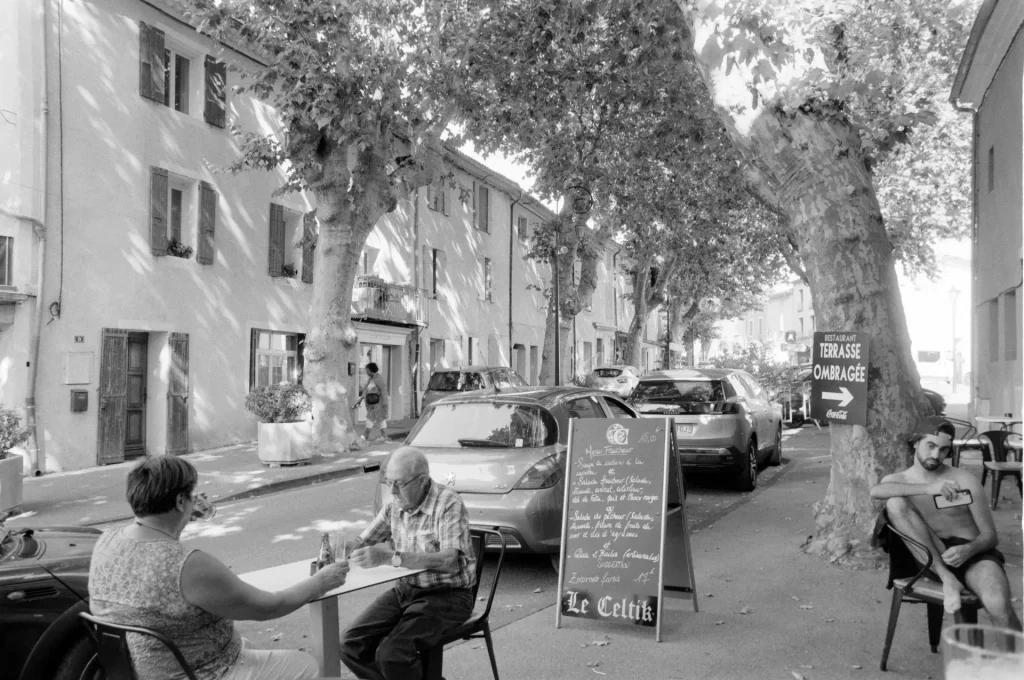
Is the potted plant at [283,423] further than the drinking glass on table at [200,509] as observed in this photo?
Yes

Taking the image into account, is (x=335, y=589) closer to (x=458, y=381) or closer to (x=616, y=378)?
(x=458, y=381)

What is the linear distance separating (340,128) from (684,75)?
640 cm

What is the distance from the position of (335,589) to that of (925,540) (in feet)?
10.5

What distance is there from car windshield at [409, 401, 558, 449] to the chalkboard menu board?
51.0 inches

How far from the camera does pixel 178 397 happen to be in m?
16.8

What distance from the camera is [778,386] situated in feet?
75.3

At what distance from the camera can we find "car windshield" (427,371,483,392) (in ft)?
67.4

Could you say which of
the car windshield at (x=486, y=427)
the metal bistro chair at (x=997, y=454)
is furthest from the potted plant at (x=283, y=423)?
the metal bistro chair at (x=997, y=454)

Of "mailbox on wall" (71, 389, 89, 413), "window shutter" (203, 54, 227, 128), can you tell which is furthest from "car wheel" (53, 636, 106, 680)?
"window shutter" (203, 54, 227, 128)

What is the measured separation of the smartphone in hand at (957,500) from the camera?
477 centimetres

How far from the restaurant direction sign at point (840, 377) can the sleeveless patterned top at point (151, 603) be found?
214 inches

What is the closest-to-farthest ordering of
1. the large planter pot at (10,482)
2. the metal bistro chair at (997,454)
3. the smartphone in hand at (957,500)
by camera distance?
1. the smartphone in hand at (957,500)
2. the metal bistro chair at (997,454)
3. the large planter pot at (10,482)

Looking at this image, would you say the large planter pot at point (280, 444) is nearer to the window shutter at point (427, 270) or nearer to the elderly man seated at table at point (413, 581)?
the elderly man seated at table at point (413, 581)

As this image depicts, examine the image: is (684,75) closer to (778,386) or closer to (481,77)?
(481,77)
